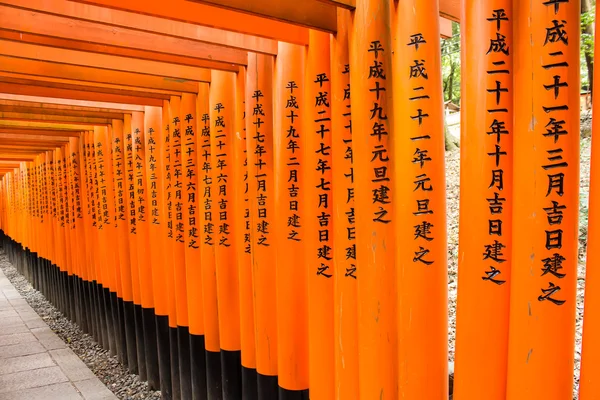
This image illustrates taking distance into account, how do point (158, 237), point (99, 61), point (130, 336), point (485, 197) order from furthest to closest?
point (130, 336), point (158, 237), point (99, 61), point (485, 197)

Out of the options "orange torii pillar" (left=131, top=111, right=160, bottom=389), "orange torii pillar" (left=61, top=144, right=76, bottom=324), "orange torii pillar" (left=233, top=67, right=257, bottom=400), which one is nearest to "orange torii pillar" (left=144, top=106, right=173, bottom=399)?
"orange torii pillar" (left=131, top=111, right=160, bottom=389)

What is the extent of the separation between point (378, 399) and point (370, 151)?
5.08 ft

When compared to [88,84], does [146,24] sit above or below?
above

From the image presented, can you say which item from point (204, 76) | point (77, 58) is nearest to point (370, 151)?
point (204, 76)

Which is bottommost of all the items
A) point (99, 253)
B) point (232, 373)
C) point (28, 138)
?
point (232, 373)

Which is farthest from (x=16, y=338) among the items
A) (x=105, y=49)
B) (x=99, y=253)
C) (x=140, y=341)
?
(x=105, y=49)

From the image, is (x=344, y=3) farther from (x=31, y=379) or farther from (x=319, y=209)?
(x=31, y=379)

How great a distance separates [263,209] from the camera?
14.4 ft

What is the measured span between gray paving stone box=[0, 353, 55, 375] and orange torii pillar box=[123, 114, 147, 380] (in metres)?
2.04

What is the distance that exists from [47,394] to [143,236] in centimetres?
266

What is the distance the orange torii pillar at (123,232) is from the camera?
762cm

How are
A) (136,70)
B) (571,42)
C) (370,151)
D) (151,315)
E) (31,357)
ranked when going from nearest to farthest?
1. (571,42)
2. (370,151)
3. (136,70)
4. (151,315)
5. (31,357)

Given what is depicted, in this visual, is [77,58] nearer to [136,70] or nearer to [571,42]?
[136,70]

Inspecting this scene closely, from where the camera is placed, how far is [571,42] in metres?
2.28
